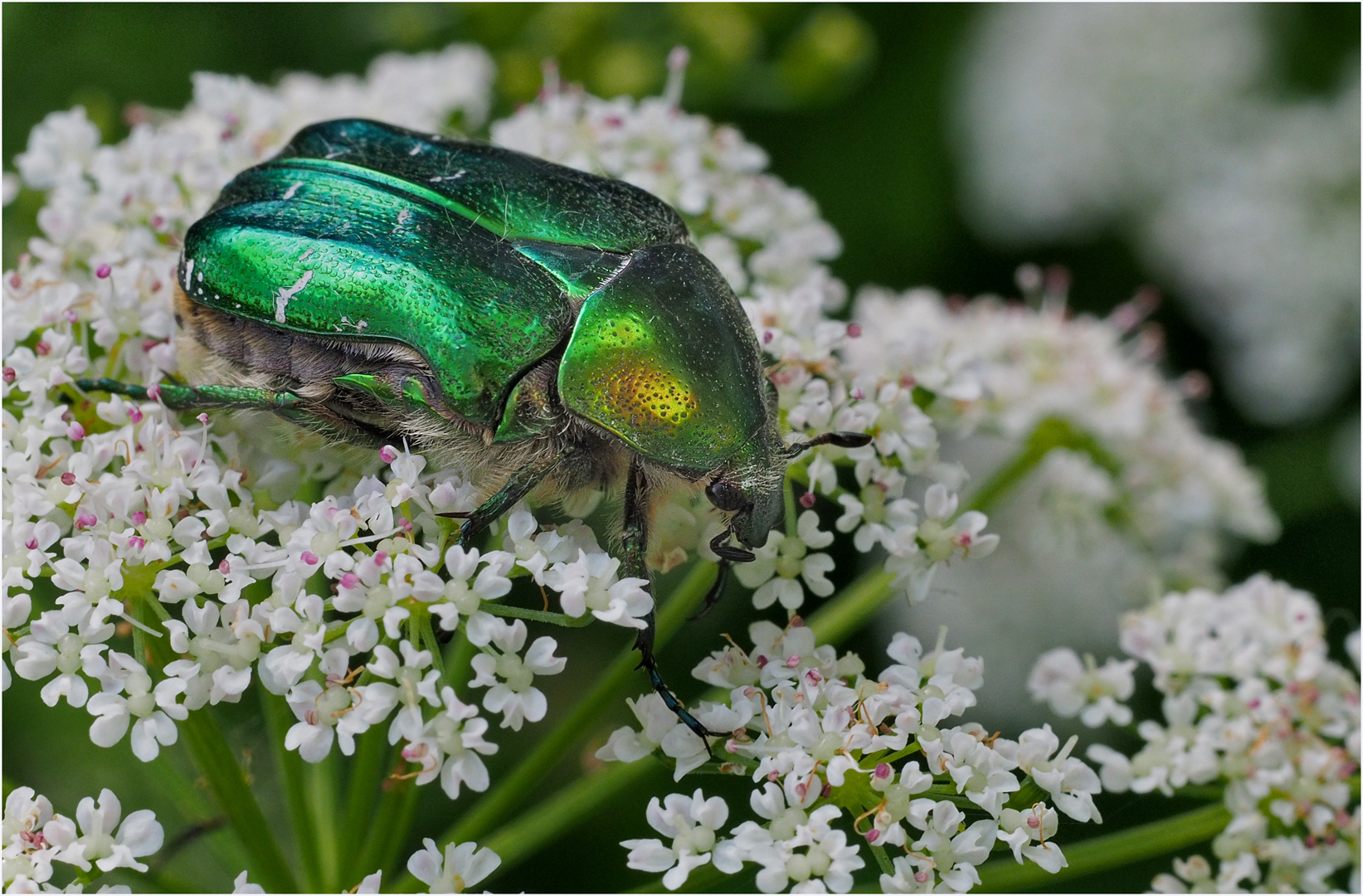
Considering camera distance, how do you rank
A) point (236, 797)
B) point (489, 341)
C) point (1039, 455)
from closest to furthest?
point (489, 341) → point (236, 797) → point (1039, 455)

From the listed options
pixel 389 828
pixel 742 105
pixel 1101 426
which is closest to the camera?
pixel 389 828

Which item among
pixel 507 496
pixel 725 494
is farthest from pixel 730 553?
pixel 507 496

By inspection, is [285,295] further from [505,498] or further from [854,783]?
[854,783]

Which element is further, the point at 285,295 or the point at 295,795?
the point at 295,795

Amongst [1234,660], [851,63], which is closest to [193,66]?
[851,63]

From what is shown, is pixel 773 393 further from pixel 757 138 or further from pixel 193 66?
pixel 193 66

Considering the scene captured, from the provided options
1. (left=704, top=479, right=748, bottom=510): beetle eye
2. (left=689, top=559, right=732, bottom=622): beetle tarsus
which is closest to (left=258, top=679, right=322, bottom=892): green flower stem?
(left=689, top=559, right=732, bottom=622): beetle tarsus

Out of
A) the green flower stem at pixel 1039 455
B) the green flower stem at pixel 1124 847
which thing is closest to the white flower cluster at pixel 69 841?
the green flower stem at pixel 1124 847

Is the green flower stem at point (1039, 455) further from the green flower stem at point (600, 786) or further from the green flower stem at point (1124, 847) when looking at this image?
the green flower stem at point (1124, 847)
